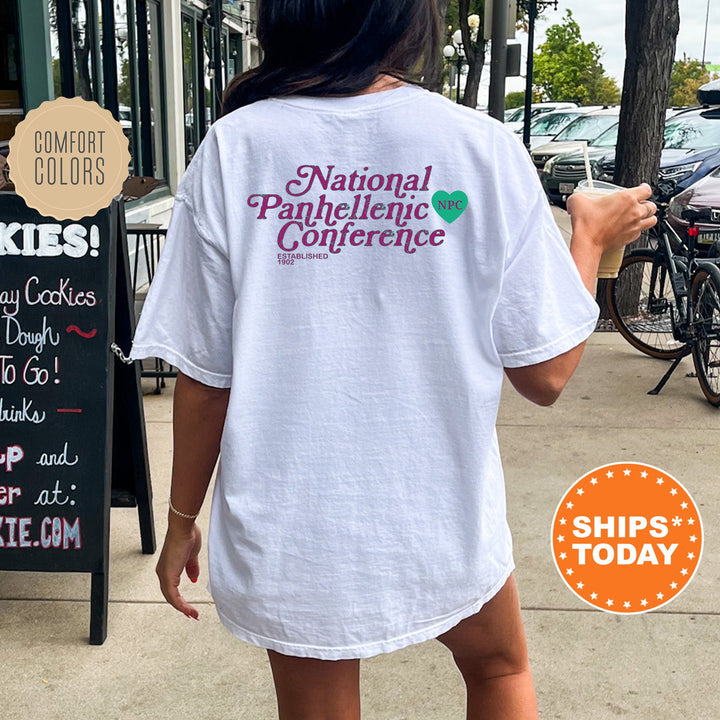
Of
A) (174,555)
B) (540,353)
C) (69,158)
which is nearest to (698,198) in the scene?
(69,158)

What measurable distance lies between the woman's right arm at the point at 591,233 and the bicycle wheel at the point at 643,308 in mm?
5003

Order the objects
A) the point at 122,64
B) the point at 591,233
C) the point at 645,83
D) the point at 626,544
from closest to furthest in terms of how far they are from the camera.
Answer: the point at 591,233 < the point at 626,544 < the point at 645,83 < the point at 122,64

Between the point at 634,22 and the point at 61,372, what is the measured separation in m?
6.26

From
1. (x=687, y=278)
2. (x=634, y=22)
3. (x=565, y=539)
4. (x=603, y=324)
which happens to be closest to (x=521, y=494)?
(x=565, y=539)

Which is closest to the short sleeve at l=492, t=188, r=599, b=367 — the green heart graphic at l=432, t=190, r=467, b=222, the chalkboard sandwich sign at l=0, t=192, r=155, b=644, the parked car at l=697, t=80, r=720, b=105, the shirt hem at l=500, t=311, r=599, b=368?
the shirt hem at l=500, t=311, r=599, b=368

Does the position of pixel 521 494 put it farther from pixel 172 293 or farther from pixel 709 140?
pixel 709 140

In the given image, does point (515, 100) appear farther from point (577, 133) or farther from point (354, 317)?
point (354, 317)

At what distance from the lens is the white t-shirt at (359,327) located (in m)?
1.44

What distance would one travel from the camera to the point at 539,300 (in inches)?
58.9

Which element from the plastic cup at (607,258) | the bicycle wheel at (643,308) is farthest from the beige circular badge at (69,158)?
the bicycle wheel at (643,308)

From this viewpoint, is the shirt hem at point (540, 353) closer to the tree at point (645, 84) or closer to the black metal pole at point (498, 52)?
the tree at point (645, 84)

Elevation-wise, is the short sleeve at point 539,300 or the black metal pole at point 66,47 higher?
the short sleeve at point 539,300

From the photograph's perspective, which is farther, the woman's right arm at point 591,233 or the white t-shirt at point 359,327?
the woman's right arm at point 591,233

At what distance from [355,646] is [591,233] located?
0.79m
